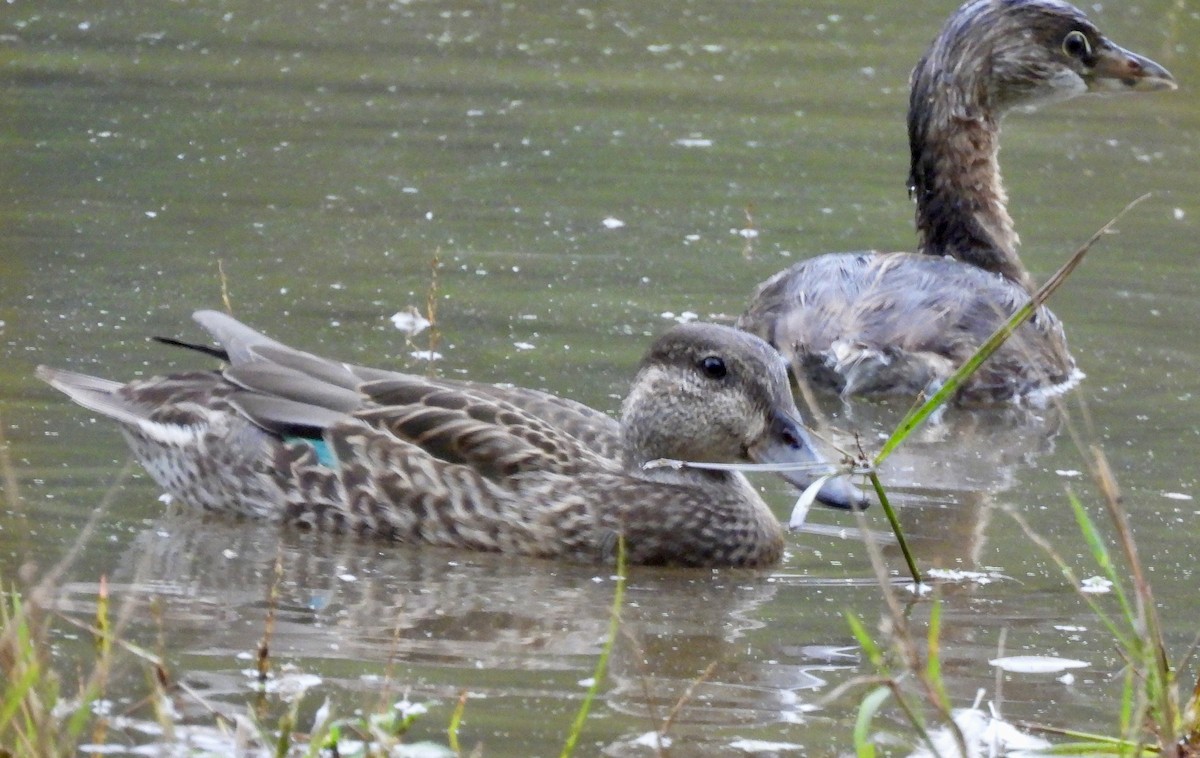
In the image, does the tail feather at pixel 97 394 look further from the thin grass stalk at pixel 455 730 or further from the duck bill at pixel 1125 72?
the duck bill at pixel 1125 72

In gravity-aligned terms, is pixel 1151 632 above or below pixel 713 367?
above

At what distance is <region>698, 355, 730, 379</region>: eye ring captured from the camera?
681 centimetres

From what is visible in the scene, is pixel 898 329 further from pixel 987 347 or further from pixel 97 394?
pixel 987 347

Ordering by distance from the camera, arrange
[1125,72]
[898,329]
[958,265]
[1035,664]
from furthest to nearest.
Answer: [1125,72]
[958,265]
[898,329]
[1035,664]

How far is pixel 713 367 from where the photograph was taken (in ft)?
22.4

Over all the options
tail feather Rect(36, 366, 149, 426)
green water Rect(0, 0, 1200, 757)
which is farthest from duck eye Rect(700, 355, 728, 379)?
tail feather Rect(36, 366, 149, 426)

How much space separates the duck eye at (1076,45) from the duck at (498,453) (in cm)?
400

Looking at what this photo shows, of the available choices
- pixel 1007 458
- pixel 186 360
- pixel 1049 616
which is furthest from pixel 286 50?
pixel 1049 616

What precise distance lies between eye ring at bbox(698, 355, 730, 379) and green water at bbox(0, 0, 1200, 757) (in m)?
0.60

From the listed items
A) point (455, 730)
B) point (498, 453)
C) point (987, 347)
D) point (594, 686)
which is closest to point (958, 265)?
point (498, 453)

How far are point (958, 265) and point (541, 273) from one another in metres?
1.86

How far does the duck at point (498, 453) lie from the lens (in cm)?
672

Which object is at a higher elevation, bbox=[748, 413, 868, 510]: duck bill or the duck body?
bbox=[748, 413, 868, 510]: duck bill

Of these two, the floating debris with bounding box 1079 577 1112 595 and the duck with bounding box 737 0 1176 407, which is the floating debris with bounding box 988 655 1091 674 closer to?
the floating debris with bounding box 1079 577 1112 595
